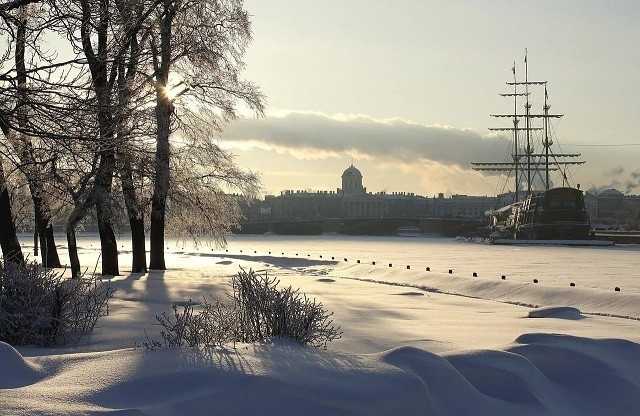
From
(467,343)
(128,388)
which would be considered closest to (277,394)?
(128,388)

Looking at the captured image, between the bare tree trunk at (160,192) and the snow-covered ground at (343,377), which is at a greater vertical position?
the bare tree trunk at (160,192)

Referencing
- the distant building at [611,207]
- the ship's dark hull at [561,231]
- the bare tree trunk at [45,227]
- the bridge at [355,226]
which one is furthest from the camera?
the distant building at [611,207]

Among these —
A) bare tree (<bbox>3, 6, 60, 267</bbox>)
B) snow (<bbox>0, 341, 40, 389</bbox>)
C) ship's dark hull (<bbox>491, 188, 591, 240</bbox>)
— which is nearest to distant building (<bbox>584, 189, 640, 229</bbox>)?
ship's dark hull (<bbox>491, 188, 591, 240</bbox>)

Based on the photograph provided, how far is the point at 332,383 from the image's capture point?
5.63 metres

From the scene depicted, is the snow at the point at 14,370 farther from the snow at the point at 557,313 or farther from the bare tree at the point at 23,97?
the snow at the point at 557,313

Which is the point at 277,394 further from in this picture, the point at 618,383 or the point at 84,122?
the point at 84,122

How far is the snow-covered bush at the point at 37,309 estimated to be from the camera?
8.55 metres

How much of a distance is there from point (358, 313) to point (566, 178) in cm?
11224

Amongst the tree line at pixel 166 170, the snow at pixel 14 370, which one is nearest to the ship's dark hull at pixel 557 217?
the tree line at pixel 166 170

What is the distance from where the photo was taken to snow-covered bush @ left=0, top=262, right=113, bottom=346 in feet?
28.0

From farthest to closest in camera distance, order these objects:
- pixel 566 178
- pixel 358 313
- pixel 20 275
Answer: pixel 566 178, pixel 358 313, pixel 20 275

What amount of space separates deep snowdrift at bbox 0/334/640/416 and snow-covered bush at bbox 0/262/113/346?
2465mm

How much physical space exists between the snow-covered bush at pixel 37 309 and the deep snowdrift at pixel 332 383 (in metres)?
2.47

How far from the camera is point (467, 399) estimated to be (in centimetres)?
606
